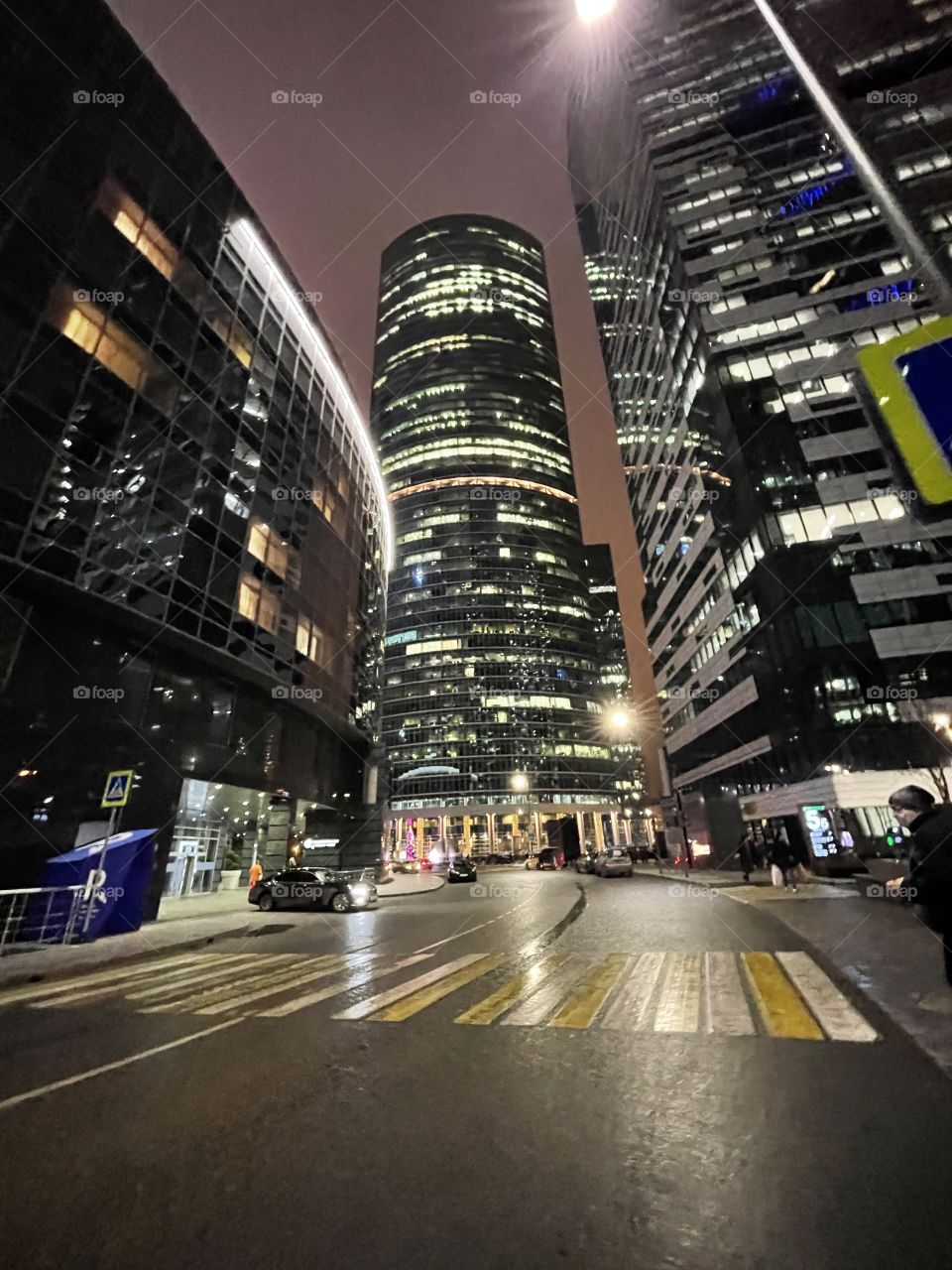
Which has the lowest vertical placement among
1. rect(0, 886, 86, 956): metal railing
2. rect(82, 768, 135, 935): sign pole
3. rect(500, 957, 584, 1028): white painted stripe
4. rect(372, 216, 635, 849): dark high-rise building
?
rect(500, 957, 584, 1028): white painted stripe

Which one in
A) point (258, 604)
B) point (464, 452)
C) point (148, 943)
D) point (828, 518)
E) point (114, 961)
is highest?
point (464, 452)

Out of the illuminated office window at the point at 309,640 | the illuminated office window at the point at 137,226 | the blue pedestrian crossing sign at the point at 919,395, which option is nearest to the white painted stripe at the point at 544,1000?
the blue pedestrian crossing sign at the point at 919,395

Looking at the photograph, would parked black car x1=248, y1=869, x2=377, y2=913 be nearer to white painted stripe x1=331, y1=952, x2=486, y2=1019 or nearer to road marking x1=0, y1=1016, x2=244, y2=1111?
white painted stripe x1=331, y1=952, x2=486, y2=1019

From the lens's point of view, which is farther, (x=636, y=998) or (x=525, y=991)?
(x=525, y=991)

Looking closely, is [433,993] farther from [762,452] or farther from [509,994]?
[762,452]

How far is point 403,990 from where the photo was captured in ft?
23.7

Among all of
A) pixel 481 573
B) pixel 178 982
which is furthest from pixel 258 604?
pixel 481 573

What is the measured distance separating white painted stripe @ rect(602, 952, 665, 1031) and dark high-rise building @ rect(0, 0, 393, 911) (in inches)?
555

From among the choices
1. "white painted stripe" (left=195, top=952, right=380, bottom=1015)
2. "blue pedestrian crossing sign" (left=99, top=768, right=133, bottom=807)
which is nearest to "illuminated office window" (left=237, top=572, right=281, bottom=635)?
"blue pedestrian crossing sign" (left=99, top=768, right=133, bottom=807)

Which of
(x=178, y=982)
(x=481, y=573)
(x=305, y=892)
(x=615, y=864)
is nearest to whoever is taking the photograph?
(x=178, y=982)

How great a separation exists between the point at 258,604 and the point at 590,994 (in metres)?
18.2

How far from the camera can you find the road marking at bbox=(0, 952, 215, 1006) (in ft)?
25.3

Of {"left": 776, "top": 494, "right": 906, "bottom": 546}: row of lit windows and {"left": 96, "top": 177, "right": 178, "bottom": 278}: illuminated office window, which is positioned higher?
{"left": 776, "top": 494, "right": 906, "bottom": 546}: row of lit windows

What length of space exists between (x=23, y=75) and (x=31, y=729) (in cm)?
1808
